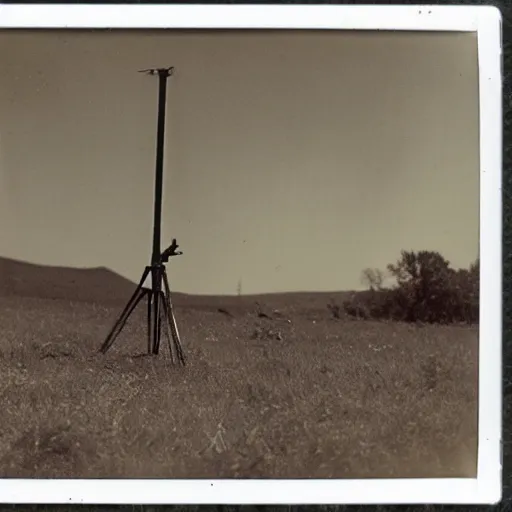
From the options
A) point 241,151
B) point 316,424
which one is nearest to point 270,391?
point 316,424

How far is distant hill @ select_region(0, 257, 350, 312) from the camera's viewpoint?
834 mm

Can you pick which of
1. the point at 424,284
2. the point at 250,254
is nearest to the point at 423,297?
the point at 424,284

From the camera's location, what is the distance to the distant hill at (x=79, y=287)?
2.74 ft

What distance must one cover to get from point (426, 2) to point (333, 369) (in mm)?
517

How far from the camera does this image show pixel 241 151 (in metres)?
0.85

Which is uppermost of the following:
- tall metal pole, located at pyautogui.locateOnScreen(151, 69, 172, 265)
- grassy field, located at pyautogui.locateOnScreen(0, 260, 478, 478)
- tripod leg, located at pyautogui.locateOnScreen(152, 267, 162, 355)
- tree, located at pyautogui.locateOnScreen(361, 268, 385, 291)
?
tall metal pole, located at pyautogui.locateOnScreen(151, 69, 172, 265)

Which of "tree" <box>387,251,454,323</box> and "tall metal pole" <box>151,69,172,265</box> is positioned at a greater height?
"tall metal pole" <box>151,69,172,265</box>

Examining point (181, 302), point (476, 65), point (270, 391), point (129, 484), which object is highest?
point (476, 65)

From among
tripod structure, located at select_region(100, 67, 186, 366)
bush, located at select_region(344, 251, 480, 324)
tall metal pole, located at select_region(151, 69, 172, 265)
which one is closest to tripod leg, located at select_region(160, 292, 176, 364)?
tripod structure, located at select_region(100, 67, 186, 366)

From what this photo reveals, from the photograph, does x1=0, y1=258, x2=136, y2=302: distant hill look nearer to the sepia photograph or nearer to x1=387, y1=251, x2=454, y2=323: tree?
the sepia photograph

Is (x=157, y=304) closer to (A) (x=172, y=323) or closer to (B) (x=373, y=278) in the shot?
(A) (x=172, y=323)

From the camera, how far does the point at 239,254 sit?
2.78ft

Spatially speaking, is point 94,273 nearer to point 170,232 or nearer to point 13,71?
point 170,232

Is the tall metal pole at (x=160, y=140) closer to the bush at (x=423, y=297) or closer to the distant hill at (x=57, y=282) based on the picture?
the distant hill at (x=57, y=282)
